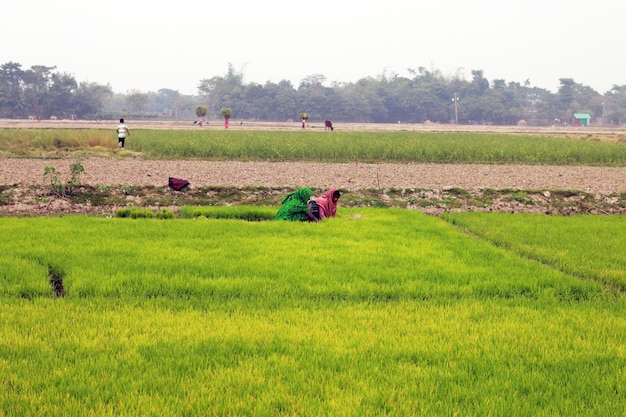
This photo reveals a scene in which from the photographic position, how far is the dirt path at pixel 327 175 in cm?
1672

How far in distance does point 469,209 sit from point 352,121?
286 feet

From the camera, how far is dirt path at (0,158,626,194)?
54.9 ft

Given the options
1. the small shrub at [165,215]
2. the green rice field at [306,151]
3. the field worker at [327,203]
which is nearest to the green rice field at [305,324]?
the field worker at [327,203]

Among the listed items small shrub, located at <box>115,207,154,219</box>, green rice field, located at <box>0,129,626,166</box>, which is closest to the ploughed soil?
small shrub, located at <box>115,207,154,219</box>

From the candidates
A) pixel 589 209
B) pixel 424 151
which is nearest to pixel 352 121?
pixel 424 151

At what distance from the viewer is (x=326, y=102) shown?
9812 cm

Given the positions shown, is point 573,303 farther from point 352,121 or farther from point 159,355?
point 352,121

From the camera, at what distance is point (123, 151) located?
25.8 m

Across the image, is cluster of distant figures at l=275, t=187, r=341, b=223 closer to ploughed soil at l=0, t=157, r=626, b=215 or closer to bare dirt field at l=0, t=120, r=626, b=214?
ploughed soil at l=0, t=157, r=626, b=215

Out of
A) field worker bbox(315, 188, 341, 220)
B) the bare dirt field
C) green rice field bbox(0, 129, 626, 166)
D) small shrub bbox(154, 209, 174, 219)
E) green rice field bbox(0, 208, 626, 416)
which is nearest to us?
green rice field bbox(0, 208, 626, 416)

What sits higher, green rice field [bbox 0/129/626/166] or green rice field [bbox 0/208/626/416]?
green rice field [bbox 0/129/626/166]

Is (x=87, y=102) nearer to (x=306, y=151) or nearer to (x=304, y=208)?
(x=306, y=151)

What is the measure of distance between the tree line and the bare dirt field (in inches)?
2790

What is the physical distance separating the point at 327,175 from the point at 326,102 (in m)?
81.0
